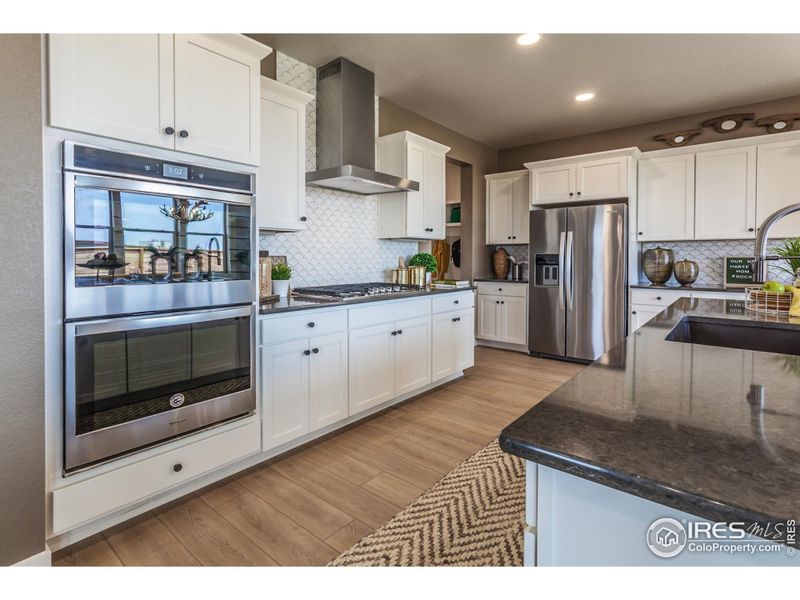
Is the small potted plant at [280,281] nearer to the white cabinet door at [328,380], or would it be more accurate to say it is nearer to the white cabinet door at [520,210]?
the white cabinet door at [328,380]

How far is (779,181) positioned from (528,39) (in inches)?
115

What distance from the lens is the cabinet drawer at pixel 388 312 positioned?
2.79 metres

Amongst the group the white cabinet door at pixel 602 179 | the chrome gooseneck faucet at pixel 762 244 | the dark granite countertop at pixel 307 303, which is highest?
the white cabinet door at pixel 602 179

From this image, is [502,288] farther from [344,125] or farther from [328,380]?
[328,380]

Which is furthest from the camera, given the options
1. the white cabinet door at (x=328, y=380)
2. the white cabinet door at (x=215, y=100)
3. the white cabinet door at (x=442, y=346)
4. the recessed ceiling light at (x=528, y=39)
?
the white cabinet door at (x=442, y=346)

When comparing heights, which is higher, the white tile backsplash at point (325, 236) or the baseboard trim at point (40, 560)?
the white tile backsplash at point (325, 236)

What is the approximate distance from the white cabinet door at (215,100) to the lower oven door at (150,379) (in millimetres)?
806

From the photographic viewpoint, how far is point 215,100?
202 centimetres

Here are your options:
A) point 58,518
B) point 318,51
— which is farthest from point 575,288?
point 58,518

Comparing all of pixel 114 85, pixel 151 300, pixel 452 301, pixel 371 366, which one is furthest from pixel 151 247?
pixel 452 301

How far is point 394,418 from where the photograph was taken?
3047 mm

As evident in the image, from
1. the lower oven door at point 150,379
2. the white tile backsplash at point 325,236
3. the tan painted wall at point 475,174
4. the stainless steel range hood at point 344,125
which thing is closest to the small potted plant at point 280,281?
the white tile backsplash at point 325,236

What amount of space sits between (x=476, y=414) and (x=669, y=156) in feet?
11.8

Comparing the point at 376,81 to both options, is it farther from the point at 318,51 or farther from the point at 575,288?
the point at 575,288
